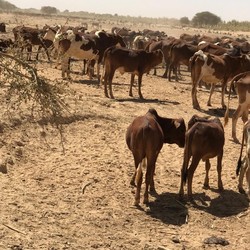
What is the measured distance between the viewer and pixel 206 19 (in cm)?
9112

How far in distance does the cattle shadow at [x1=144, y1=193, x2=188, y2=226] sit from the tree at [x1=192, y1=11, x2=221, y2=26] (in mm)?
84565

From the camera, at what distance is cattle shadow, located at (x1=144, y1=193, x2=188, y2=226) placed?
24.2 feet

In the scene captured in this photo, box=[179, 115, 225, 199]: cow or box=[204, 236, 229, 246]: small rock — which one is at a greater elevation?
box=[179, 115, 225, 199]: cow

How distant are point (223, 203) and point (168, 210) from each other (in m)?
1.00

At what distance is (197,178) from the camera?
9.07 m

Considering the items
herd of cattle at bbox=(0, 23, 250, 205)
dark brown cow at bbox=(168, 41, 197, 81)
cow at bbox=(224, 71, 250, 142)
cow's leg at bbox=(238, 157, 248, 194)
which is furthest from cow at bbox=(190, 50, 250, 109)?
cow's leg at bbox=(238, 157, 248, 194)

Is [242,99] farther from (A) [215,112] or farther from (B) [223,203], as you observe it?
(B) [223,203]

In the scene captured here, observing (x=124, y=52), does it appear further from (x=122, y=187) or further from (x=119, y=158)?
(x=122, y=187)

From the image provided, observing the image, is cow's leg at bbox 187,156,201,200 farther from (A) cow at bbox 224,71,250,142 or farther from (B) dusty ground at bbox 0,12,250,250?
(A) cow at bbox 224,71,250,142

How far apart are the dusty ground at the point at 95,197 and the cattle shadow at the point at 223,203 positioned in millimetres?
16

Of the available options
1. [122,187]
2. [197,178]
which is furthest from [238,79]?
[122,187]

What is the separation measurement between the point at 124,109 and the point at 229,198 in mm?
5493

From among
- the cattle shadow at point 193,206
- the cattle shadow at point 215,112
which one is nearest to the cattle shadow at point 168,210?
the cattle shadow at point 193,206

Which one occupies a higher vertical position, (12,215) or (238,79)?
(238,79)
